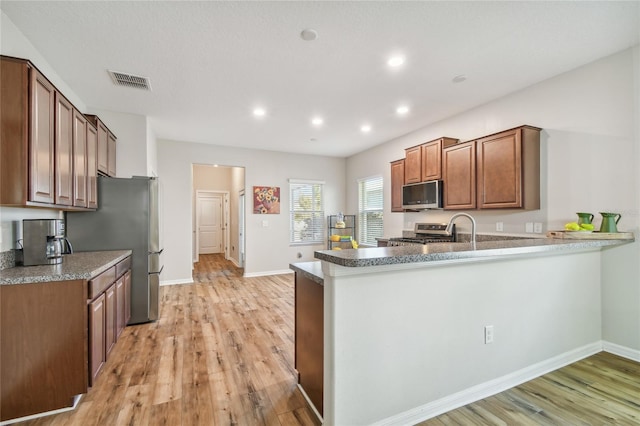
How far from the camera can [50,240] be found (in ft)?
7.47

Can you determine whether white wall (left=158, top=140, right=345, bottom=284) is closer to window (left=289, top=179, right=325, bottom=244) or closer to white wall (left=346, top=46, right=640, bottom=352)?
window (left=289, top=179, right=325, bottom=244)

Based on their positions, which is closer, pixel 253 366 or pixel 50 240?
pixel 50 240

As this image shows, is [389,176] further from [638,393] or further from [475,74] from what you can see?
[638,393]

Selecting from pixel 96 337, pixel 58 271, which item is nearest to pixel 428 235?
pixel 96 337

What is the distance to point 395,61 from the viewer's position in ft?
8.95

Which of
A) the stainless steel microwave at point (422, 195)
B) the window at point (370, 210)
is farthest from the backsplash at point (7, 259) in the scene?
the window at point (370, 210)

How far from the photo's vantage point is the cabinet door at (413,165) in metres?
4.48

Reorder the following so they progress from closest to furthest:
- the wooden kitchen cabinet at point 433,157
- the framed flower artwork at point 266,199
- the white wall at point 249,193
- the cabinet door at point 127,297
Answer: the cabinet door at point 127,297 < the wooden kitchen cabinet at point 433,157 < the white wall at point 249,193 < the framed flower artwork at point 266,199

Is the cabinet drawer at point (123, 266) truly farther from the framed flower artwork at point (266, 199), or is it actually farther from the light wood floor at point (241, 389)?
the framed flower artwork at point (266, 199)

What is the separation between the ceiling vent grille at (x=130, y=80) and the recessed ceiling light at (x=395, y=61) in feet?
8.31

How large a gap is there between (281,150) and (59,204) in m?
4.52

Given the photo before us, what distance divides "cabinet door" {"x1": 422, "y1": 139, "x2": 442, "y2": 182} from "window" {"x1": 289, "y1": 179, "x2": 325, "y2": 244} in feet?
10.0

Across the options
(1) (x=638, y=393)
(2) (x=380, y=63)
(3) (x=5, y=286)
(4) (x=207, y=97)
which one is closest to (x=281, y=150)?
(4) (x=207, y=97)

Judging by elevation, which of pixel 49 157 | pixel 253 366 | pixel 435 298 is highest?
pixel 49 157
